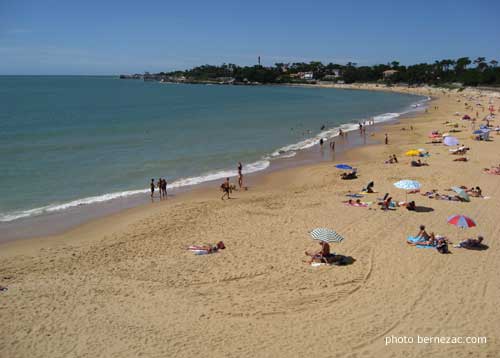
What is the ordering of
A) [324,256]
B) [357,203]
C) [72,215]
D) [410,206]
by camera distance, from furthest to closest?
1. [72,215]
2. [357,203]
3. [410,206]
4. [324,256]

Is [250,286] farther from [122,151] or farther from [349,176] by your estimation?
[122,151]

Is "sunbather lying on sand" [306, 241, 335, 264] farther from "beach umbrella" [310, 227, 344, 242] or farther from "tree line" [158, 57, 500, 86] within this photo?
"tree line" [158, 57, 500, 86]

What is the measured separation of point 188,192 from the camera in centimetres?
2077

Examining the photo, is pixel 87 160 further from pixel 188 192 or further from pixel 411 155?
pixel 411 155

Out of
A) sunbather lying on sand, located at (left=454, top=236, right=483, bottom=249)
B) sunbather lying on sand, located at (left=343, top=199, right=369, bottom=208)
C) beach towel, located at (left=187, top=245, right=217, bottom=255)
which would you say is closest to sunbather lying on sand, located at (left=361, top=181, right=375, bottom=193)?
sunbather lying on sand, located at (left=343, top=199, right=369, bottom=208)

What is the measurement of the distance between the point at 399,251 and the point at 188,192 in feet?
36.5

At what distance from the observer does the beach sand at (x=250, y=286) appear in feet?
27.8

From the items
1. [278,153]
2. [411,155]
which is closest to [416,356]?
[411,155]

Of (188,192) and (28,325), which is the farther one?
(188,192)

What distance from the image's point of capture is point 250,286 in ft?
34.9

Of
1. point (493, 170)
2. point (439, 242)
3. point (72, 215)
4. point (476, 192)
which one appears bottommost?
point (72, 215)

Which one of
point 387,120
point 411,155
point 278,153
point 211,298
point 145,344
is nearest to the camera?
point 145,344

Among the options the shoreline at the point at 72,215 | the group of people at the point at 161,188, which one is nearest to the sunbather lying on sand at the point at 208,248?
the shoreline at the point at 72,215

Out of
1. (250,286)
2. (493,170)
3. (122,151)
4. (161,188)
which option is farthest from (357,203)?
(122,151)
